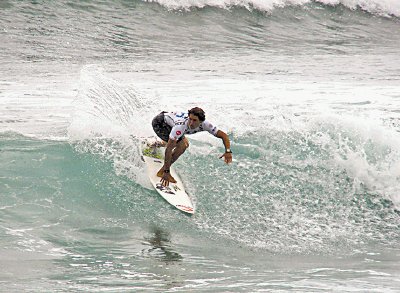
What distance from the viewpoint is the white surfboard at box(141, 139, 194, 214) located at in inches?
389

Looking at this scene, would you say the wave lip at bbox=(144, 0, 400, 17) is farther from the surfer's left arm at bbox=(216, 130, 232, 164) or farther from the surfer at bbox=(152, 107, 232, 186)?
the surfer's left arm at bbox=(216, 130, 232, 164)

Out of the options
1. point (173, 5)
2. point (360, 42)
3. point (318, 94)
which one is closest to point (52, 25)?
point (173, 5)

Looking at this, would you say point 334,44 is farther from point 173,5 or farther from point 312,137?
point 312,137

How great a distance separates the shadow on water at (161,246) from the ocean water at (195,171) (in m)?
0.04

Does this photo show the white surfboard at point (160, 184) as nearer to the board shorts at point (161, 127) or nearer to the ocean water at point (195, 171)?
the ocean water at point (195, 171)

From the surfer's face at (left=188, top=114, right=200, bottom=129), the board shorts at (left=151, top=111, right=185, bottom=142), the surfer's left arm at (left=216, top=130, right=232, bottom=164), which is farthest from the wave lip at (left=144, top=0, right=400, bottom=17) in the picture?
the surfer's face at (left=188, top=114, right=200, bottom=129)

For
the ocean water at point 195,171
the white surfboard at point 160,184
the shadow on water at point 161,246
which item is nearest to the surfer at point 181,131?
the white surfboard at point 160,184

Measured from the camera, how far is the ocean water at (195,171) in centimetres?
777

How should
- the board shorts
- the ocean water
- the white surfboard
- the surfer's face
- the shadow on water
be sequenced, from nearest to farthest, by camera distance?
1. the ocean water
2. the shadow on water
3. the surfer's face
4. the white surfboard
5. the board shorts

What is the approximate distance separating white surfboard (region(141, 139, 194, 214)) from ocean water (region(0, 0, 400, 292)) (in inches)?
5.4

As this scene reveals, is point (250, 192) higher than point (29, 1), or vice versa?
point (29, 1)

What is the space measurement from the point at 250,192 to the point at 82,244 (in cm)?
293

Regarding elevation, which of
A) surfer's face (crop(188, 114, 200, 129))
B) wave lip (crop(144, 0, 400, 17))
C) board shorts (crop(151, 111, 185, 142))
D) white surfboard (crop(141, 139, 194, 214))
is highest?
wave lip (crop(144, 0, 400, 17))

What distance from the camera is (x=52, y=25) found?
22.1m
